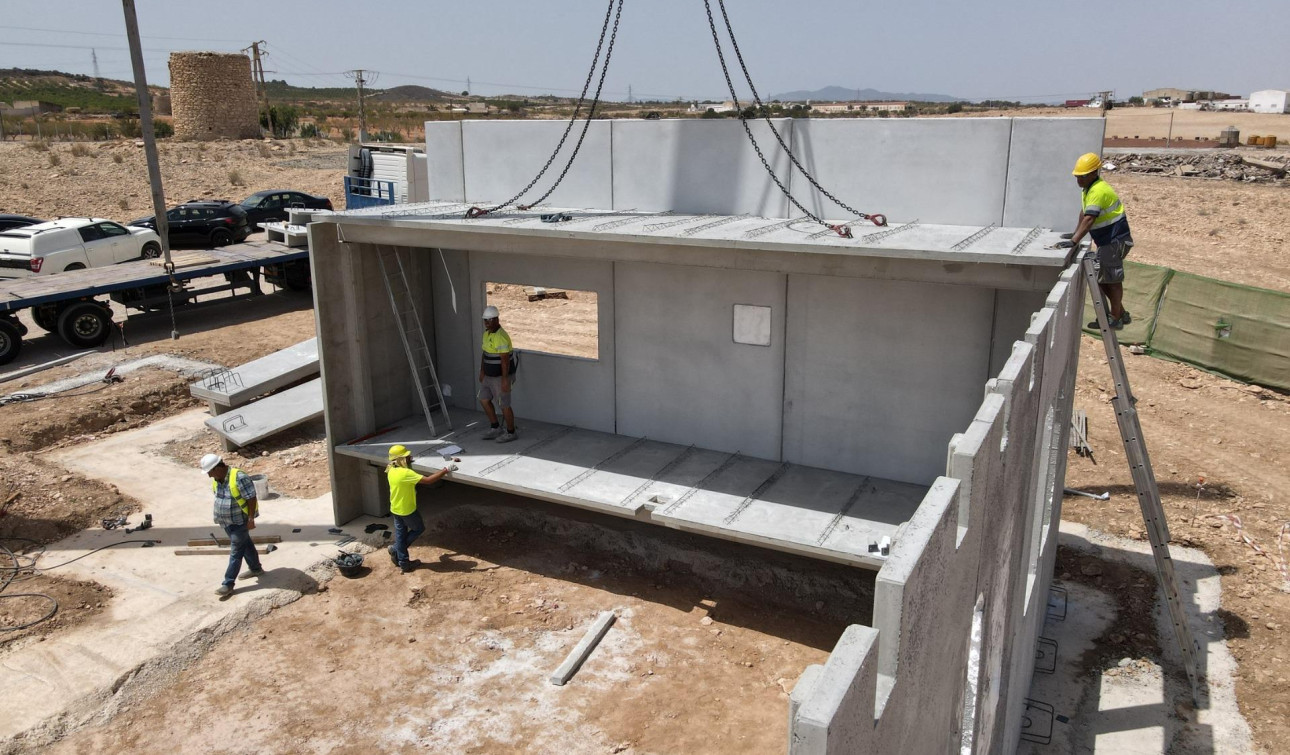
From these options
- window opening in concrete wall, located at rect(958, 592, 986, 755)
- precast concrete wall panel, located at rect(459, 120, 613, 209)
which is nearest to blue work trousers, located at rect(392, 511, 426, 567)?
precast concrete wall panel, located at rect(459, 120, 613, 209)

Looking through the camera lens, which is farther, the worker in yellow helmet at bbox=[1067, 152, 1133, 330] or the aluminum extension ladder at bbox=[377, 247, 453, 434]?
the aluminum extension ladder at bbox=[377, 247, 453, 434]

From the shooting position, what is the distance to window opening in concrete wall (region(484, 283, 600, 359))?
64.6 feet

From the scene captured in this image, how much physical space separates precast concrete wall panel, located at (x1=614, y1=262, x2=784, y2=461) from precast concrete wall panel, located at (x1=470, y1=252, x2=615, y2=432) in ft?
0.66

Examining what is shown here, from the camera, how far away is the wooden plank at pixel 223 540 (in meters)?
11.1

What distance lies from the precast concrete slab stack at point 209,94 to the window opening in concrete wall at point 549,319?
100 feet

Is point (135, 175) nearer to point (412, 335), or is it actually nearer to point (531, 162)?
point (412, 335)

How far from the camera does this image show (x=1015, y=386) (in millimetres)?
4586

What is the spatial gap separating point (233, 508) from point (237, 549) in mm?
506

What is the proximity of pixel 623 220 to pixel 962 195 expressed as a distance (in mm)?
3702

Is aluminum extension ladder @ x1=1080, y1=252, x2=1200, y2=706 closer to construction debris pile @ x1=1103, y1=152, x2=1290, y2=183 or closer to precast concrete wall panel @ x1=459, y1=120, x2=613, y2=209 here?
precast concrete wall panel @ x1=459, y1=120, x2=613, y2=209

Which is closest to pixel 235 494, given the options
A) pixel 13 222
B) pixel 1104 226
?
pixel 1104 226

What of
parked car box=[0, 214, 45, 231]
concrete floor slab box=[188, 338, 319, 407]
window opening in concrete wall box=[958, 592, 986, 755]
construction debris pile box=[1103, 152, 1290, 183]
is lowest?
concrete floor slab box=[188, 338, 319, 407]

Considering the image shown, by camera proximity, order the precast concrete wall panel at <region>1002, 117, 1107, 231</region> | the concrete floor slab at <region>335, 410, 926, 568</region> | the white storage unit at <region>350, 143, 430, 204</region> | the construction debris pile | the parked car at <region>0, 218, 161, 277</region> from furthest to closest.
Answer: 1. the construction debris pile
2. the white storage unit at <region>350, 143, 430, 204</region>
3. the parked car at <region>0, 218, 161, 277</region>
4. the concrete floor slab at <region>335, 410, 926, 568</region>
5. the precast concrete wall panel at <region>1002, 117, 1107, 231</region>

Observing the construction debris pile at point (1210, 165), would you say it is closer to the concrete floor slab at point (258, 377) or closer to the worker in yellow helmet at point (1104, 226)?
the worker in yellow helmet at point (1104, 226)
